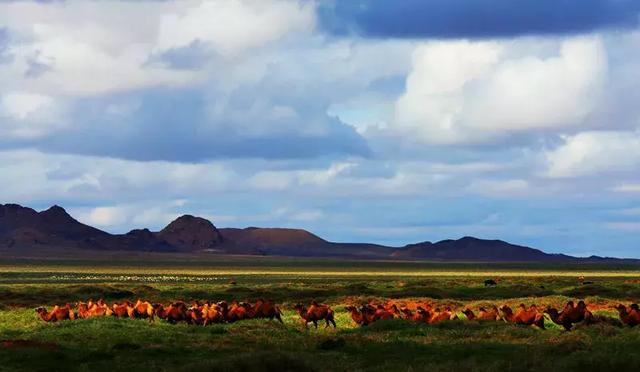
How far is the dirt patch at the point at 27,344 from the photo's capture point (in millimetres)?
32094

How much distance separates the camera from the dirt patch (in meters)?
32.1

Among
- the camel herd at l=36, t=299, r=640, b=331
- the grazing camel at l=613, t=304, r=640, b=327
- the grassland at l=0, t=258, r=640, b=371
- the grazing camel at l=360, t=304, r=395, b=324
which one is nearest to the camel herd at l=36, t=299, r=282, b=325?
the camel herd at l=36, t=299, r=640, b=331

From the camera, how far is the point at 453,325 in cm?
3828

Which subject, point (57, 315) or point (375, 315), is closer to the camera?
point (375, 315)

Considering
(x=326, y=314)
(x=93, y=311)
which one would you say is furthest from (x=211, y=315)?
(x=93, y=311)

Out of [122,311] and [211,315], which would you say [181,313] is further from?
[122,311]

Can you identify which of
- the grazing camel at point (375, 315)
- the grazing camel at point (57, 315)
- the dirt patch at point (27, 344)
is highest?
the grazing camel at point (375, 315)

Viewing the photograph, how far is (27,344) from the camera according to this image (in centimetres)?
3300

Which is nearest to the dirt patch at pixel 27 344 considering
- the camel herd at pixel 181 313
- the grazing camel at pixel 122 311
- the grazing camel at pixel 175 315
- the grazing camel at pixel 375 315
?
the grazing camel at pixel 175 315

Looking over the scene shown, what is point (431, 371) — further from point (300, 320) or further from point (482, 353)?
point (300, 320)

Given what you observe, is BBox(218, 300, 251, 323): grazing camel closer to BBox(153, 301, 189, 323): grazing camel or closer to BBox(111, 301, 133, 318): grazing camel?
BBox(153, 301, 189, 323): grazing camel

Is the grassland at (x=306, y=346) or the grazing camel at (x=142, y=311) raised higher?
the grazing camel at (x=142, y=311)

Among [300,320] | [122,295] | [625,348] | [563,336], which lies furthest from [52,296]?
[625,348]

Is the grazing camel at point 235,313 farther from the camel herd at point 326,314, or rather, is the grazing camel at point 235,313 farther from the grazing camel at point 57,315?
the grazing camel at point 57,315
